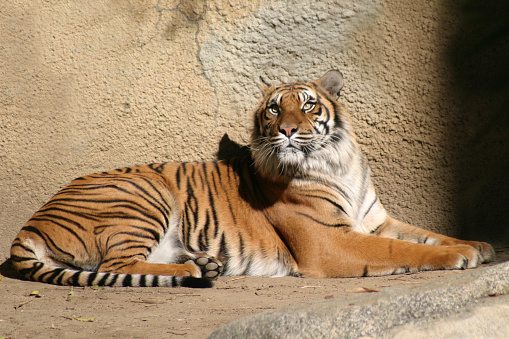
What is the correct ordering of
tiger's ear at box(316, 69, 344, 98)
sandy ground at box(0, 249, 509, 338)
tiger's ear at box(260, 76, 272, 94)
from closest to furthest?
sandy ground at box(0, 249, 509, 338) < tiger's ear at box(316, 69, 344, 98) < tiger's ear at box(260, 76, 272, 94)

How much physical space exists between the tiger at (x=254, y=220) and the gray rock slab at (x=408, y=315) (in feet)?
4.92

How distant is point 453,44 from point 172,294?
8.86 feet

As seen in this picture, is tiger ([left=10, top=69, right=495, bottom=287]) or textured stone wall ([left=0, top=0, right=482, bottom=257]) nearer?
tiger ([left=10, top=69, right=495, bottom=287])

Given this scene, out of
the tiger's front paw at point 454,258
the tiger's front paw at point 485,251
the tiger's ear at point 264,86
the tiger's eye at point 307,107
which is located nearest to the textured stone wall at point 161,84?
the tiger's ear at point 264,86

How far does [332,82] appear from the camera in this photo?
3.92m

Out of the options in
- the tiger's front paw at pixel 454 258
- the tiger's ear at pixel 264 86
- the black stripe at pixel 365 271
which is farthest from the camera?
the tiger's ear at pixel 264 86

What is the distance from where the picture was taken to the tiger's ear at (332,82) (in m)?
3.88

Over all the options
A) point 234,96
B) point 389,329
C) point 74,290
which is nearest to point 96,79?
point 234,96

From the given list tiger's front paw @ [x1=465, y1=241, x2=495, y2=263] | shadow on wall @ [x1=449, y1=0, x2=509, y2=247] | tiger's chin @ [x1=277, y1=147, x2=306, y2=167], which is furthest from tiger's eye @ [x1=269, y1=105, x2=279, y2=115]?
tiger's front paw @ [x1=465, y1=241, x2=495, y2=263]

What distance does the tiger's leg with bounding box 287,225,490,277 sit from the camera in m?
3.21

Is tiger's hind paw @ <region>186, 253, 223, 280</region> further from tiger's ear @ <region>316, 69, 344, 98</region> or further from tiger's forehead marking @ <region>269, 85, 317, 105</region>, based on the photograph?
tiger's ear @ <region>316, 69, 344, 98</region>

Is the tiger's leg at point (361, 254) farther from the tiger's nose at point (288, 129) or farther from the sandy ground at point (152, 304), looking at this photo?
the tiger's nose at point (288, 129)

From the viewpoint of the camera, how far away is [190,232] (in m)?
3.88

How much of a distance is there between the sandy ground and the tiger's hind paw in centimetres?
9
